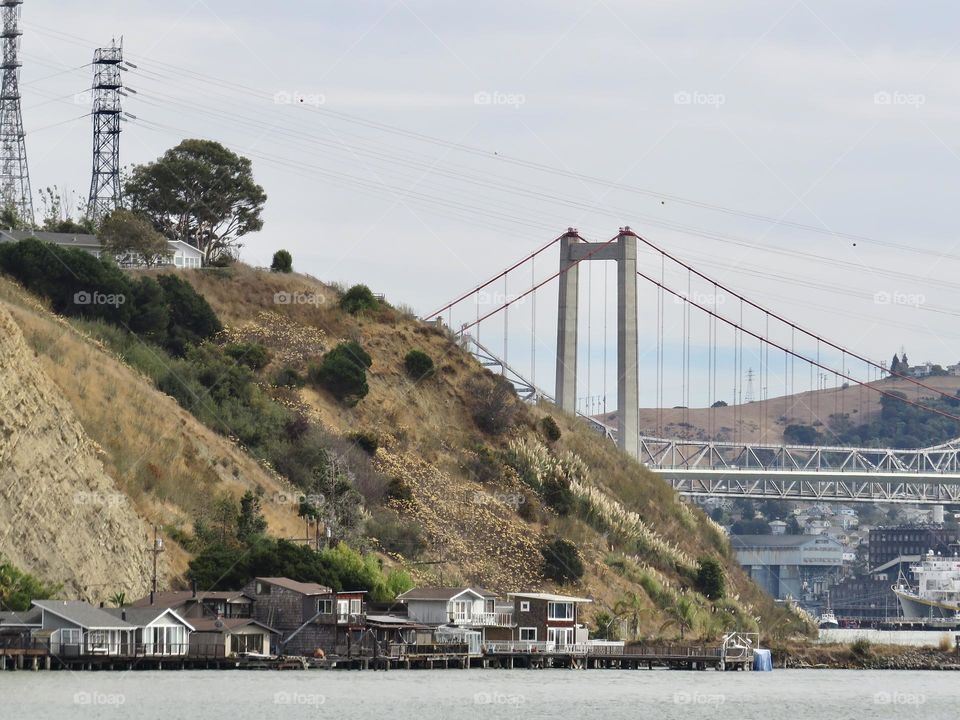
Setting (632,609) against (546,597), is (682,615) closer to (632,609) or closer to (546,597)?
(632,609)

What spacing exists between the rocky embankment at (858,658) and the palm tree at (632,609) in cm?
747

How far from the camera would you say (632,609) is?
98.8m

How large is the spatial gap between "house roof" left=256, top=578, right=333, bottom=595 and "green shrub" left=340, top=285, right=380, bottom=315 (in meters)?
34.8

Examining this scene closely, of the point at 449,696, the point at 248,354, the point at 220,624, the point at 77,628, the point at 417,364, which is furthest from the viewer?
the point at 417,364

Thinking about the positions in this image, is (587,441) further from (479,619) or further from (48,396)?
(48,396)

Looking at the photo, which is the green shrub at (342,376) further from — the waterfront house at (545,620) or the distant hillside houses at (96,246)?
the waterfront house at (545,620)
